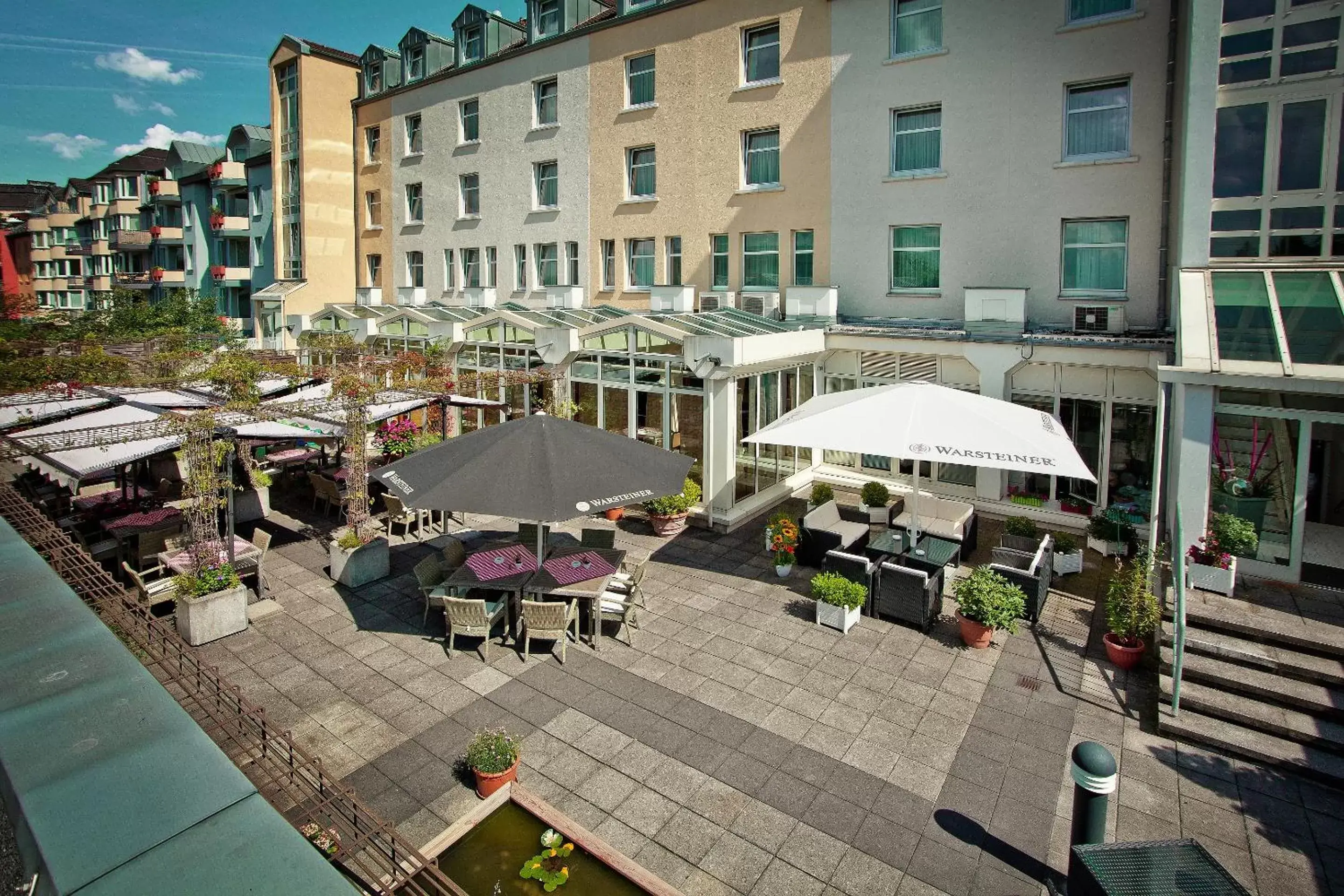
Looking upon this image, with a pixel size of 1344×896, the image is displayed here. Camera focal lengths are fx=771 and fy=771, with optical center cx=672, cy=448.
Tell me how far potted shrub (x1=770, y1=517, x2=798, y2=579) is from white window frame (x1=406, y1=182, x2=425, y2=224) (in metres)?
21.9

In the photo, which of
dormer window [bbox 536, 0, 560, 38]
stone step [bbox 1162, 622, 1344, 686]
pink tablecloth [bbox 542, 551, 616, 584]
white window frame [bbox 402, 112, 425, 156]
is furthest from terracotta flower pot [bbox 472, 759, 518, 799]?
white window frame [bbox 402, 112, 425, 156]

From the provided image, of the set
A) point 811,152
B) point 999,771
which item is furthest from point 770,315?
point 999,771

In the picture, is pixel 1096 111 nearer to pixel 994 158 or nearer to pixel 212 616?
pixel 994 158

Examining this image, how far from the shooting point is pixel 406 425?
1823 cm

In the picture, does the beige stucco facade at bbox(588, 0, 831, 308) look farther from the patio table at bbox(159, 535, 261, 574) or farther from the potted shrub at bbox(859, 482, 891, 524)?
the patio table at bbox(159, 535, 261, 574)

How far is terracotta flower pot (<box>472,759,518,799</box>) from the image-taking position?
22.8 ft

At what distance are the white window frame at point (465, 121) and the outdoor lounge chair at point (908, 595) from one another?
2218 cm

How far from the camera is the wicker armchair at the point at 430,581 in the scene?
10398 millimetres

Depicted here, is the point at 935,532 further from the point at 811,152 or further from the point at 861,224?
the point at 811,152

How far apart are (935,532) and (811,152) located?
10476mm

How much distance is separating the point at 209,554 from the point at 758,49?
A: 56.3ft

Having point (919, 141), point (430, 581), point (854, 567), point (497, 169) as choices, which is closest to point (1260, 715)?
point (854, 567)

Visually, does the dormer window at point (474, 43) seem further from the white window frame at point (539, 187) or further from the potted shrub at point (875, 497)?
the potted shrub at point (875, 497)

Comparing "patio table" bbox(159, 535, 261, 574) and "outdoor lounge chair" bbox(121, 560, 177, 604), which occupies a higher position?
"patio table" bbox(159, 535, 261, 574)
